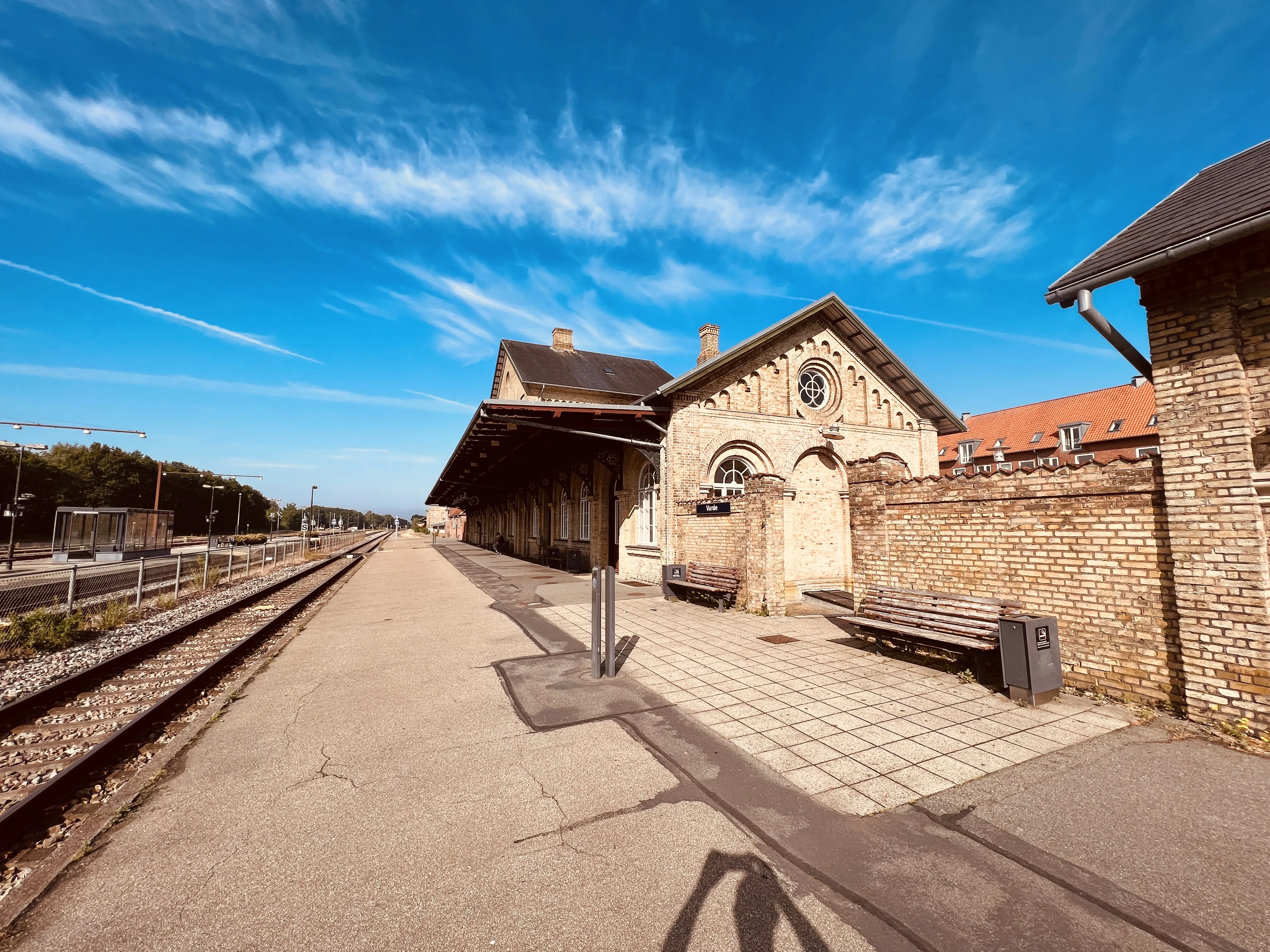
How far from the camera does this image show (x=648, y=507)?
1492 centimetres

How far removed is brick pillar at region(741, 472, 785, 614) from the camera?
32.2 feet

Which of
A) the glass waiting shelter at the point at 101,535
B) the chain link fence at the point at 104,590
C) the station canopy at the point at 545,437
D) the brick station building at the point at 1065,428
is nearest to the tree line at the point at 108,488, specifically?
the glass waiting shelter at the point at 101,535

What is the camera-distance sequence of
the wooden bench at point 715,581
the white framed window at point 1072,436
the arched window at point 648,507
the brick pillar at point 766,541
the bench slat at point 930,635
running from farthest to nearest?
the white framed window at point 1072,436 → the arched window at point 648,507 → the wooden bench at point 715,581 → the brick pillar at point 766,541 → the bench slat at point 930,635

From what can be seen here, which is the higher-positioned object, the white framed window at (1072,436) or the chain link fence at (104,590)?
the white framed window at (1072,436)

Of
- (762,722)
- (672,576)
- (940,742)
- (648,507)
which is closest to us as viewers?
(940,742)

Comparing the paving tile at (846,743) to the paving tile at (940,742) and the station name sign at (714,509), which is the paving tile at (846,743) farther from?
the station name sign at (714,509)

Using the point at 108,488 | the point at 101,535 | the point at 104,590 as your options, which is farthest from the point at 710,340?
the point at 108,488

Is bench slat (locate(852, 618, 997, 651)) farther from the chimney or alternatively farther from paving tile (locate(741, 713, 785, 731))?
the chimney

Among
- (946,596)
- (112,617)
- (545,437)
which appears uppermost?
(545,437)

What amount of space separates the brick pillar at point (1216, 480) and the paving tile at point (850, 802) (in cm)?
337

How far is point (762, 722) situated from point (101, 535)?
31084 mm

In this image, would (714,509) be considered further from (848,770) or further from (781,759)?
(848,770)

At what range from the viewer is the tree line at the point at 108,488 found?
43438mm

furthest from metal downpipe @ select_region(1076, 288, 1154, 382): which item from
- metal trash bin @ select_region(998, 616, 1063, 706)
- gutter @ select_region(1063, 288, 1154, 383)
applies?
metal trash bin @ select_region(998, 616, 1063, 706)
